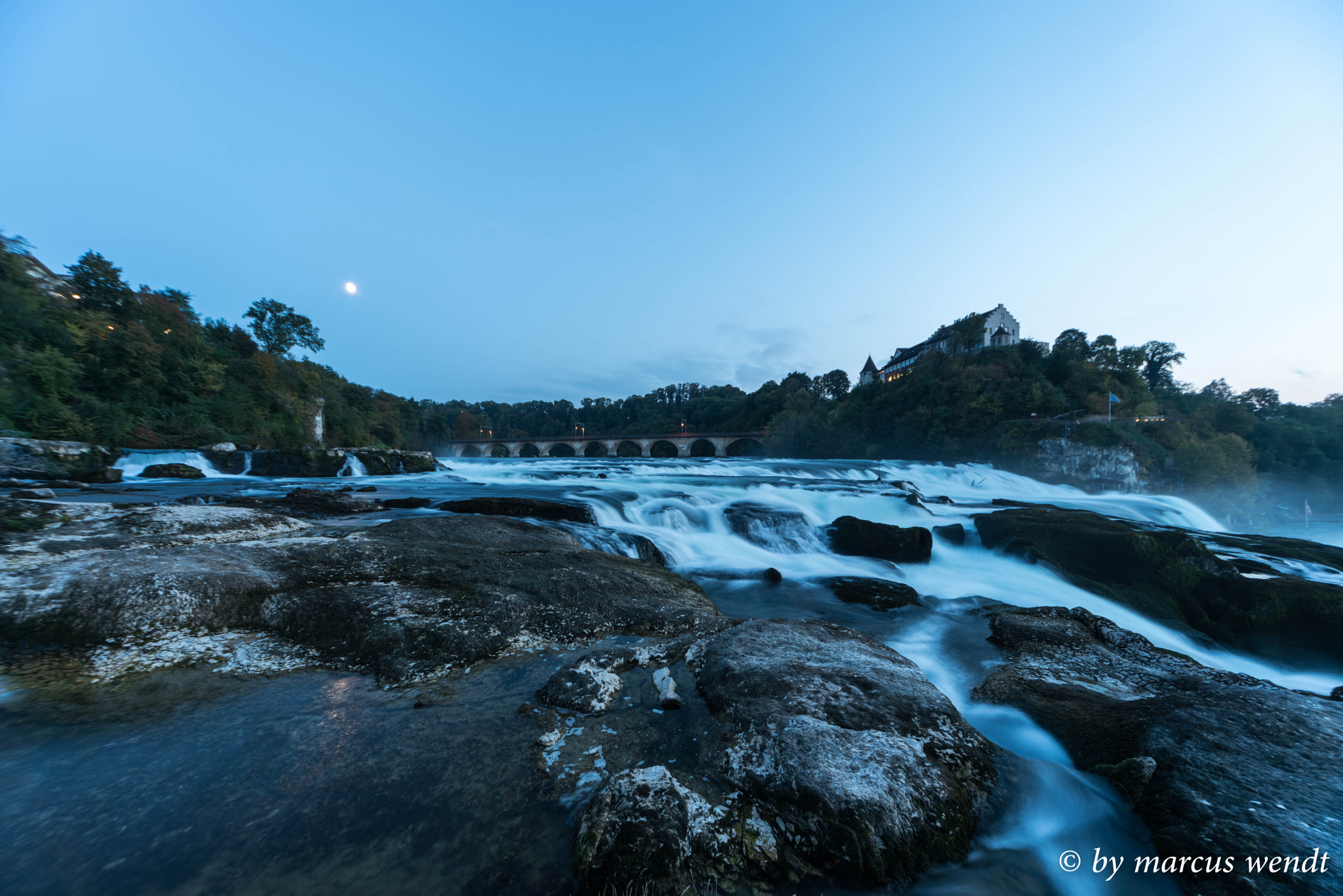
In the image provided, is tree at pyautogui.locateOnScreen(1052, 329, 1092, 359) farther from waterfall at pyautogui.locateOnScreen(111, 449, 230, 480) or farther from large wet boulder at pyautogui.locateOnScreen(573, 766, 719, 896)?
waterfall at pyautogui.locateOnScreen(111, 449, 230, 480)

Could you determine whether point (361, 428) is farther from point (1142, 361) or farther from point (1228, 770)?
point (1142, 361)

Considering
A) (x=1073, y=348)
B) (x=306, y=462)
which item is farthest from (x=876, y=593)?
(x=1073, y=348)

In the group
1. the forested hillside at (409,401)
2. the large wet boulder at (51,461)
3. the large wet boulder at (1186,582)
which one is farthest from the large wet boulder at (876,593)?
the forested hillside at (409,401)

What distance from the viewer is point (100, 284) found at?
79.2 ft

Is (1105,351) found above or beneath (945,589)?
above

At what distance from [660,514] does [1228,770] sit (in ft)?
31.7

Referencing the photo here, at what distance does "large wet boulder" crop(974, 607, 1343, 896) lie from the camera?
202 centimetres

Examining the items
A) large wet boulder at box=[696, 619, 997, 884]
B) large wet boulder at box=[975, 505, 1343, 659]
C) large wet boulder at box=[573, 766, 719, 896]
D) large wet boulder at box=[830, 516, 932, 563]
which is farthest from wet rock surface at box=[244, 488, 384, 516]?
large wet boulder at box=[975, 505, 1343, 659]

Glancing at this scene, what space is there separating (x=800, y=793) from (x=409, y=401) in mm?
66196

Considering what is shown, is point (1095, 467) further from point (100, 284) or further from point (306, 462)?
point (100, 284)

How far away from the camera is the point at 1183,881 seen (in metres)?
2.02

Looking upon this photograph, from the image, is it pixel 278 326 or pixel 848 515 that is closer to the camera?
pixel 848 515

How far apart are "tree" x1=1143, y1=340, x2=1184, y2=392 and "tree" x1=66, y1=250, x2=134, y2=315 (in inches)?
3383

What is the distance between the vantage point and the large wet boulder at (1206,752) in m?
2.02
